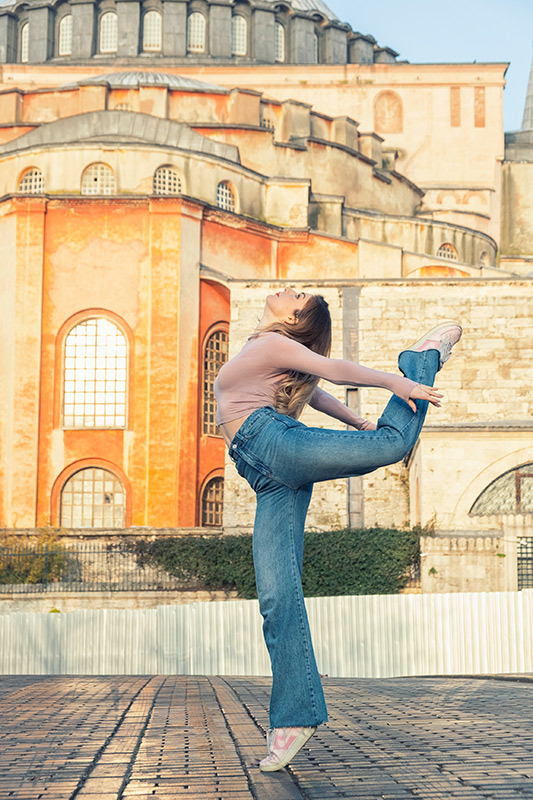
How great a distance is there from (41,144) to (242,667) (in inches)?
769

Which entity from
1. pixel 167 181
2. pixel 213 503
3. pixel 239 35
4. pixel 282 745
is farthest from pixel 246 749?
pixel 239 35

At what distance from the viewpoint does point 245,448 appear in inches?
163

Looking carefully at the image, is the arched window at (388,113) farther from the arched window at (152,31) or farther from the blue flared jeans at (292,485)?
the blue flared jeans at (292,485)

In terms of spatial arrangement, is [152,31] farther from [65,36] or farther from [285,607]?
[285,607]

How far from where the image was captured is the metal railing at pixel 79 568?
2341 centimetres

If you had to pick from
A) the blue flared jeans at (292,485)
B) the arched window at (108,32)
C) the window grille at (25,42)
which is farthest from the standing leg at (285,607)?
the window grille at (25,42)

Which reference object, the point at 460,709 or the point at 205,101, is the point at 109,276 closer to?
the point at 205,101

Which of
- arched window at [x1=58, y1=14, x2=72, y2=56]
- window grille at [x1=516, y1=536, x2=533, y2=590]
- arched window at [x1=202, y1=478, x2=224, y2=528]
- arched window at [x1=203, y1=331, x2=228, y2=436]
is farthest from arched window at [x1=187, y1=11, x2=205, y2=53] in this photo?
window grille at [x1=516, y1=536, x2=533, y2=590]

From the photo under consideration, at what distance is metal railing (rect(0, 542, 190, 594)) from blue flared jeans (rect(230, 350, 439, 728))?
1916 centimetres

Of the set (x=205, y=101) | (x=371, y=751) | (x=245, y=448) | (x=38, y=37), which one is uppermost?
(x=38, y=37)

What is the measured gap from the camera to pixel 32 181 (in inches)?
1223

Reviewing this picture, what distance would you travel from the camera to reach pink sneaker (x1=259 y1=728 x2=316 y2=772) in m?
3.79

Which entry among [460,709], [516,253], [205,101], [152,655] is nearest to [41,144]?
[205,101]

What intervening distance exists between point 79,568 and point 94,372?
6.55 metres
